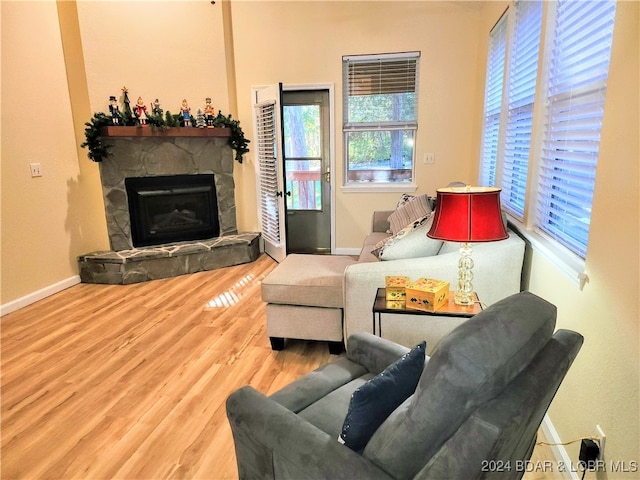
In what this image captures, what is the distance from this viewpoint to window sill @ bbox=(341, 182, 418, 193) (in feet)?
16.2

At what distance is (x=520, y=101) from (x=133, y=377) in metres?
3.09

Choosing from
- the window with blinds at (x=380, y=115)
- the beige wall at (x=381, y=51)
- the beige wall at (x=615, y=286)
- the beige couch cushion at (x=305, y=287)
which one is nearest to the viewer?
the beige wall at (x=615, y=286)

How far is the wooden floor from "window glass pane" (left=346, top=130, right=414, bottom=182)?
206 cm

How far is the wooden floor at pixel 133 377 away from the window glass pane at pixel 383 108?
96.5 inches

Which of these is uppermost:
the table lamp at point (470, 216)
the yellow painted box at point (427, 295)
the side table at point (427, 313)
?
the table lamp at point (470, 216)

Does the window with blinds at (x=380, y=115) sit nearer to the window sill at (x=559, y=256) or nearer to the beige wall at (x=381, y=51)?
the beige wall at (x=381, y=51)

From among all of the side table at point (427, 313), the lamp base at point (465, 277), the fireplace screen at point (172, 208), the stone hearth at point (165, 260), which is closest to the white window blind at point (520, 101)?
the lamp base at point (465, 277)

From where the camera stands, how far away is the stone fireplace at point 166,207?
14.3 ft

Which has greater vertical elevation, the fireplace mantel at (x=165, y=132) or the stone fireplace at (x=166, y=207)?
the fireplace mantel at (x=165, y=132)

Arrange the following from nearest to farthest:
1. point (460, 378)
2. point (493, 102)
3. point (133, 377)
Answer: point (460, 378) < point (133, 377) < point (493, 102)

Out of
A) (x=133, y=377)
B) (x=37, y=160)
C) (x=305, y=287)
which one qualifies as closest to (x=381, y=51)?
(x=305, y=287)

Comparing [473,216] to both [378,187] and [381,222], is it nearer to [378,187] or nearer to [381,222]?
[381,222]

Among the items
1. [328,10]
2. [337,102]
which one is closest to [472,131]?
[337,102]

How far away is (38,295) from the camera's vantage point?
3.88 meters
